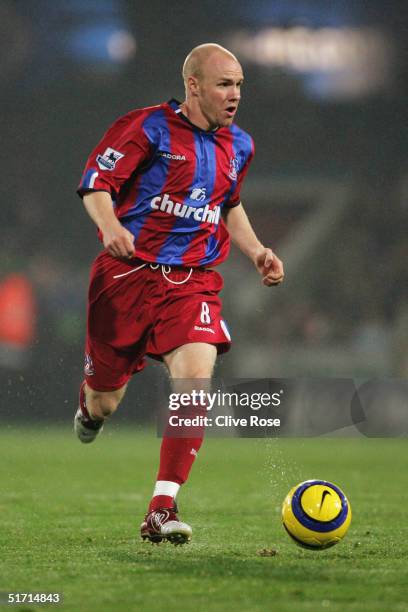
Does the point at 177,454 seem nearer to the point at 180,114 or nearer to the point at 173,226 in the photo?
the point at 173,226

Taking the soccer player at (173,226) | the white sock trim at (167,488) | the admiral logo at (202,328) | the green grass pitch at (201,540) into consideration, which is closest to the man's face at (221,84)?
the soccer player at (173,226)

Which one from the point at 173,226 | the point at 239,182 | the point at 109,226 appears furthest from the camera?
the point at 239,182

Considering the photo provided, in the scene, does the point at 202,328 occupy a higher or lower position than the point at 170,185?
lower

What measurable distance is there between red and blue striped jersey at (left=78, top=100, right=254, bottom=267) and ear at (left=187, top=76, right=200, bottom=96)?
11 centimetres

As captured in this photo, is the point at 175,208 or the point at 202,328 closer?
the point at 202,328

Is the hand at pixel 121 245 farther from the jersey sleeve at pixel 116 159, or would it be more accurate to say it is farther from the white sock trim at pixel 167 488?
the white sock trim at pixel 167 488

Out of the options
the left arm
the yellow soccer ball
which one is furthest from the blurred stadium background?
the yellow soccer ball

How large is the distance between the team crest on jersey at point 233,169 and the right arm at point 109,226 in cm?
68

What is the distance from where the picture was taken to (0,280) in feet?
52.4

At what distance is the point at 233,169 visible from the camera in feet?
16.7

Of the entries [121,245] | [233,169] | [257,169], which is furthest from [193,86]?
[257,169]

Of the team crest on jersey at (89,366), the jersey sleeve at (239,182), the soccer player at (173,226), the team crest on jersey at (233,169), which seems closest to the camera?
the soccer player at (173,226)

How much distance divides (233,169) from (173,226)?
1.40ft

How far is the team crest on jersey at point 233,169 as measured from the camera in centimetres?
505
